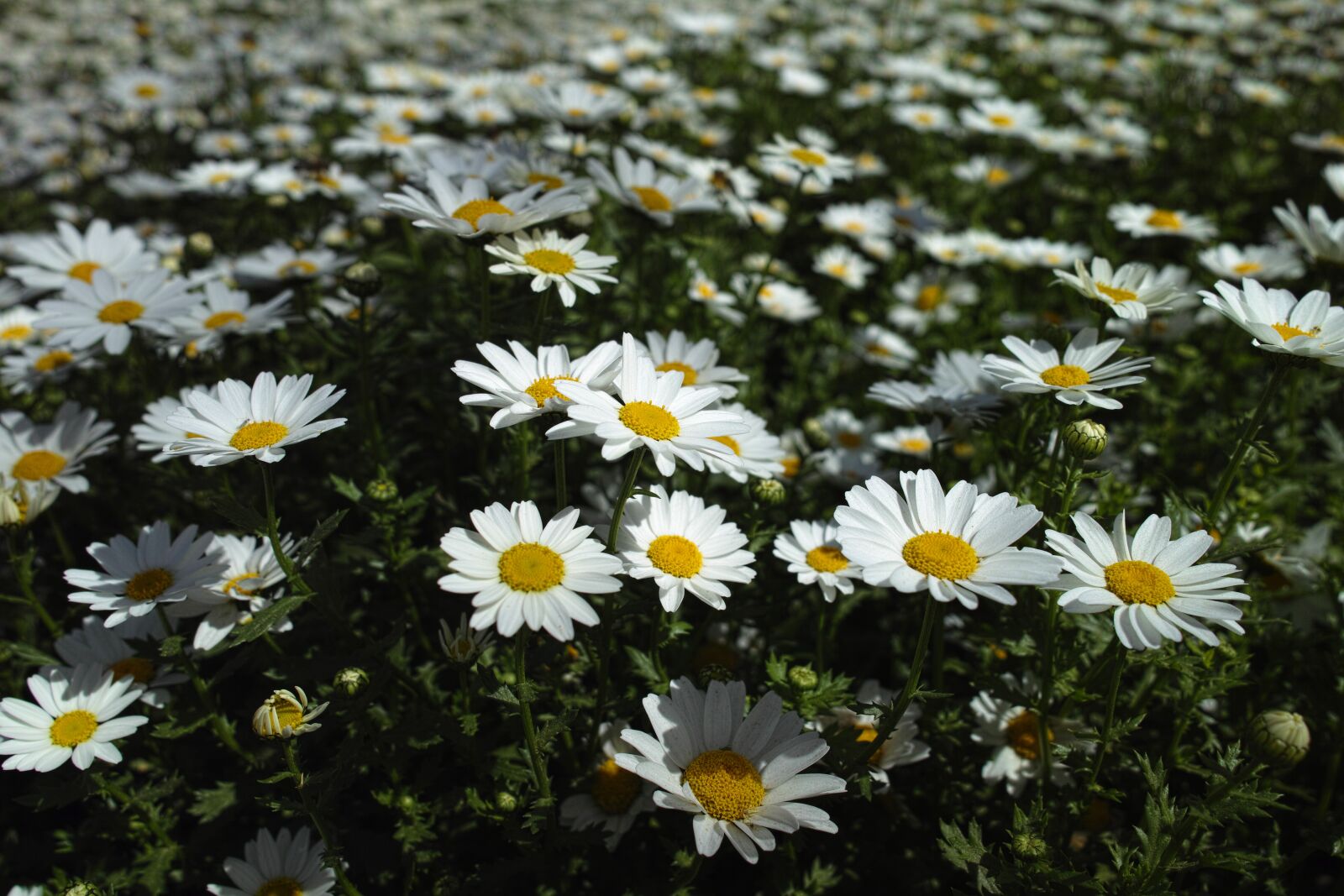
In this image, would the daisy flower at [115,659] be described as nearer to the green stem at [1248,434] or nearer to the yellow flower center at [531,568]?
the yellow flower center at [531,568]

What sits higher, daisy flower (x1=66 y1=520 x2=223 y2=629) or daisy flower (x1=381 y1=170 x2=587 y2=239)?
daisy flower (x1=381 y1=170 x2=587 y2=239)

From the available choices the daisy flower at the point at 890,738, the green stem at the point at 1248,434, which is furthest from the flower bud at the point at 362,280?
the green stem at the point at 1248,434

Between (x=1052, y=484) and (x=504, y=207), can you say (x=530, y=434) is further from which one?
(x=1052, y=484)

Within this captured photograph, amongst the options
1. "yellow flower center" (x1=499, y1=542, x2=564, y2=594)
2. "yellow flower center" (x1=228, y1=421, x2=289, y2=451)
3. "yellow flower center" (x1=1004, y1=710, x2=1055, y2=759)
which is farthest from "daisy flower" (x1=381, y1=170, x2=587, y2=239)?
"yellow flower center" (x1=1004, y1=710, x2=1055, y2=759)

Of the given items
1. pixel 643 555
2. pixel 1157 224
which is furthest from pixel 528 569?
pixel 1157 224

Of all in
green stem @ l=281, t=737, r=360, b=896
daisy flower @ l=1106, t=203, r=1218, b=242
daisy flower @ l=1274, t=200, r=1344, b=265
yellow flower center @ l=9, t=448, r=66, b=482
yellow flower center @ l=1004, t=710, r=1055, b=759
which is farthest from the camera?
daisy flower @ l=1106, t=203, r=1218, b=242

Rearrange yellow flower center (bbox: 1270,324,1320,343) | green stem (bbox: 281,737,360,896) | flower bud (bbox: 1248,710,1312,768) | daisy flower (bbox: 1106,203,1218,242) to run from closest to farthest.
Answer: flower bud (bbox: 1248,710,1312,768)
green stem (bbox: 281,737,360,896)
yellow flower center (bbox: 1270,324,1320,343)
daisy flower (bbox: 1106,203,1218,242)

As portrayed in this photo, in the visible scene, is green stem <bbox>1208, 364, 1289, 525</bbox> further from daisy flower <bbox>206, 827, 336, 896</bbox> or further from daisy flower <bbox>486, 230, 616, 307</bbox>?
daisy flower <bbox>206, 827, 336, 896</bbox>
